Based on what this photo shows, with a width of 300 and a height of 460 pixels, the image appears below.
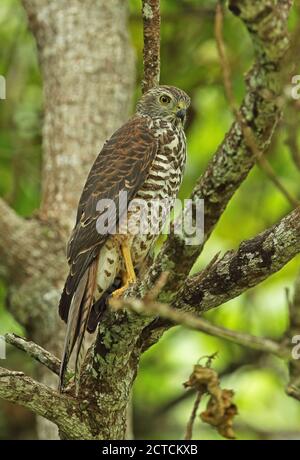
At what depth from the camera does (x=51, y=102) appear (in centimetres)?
582

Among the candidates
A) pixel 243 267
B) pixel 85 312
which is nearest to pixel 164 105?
pixel 85 312

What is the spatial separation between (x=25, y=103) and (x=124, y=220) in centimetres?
334

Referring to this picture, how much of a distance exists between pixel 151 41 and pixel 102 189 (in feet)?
2.47

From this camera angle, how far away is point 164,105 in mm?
4742

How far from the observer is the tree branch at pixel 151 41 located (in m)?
3.75

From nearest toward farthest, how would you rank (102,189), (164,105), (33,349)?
(33,349) → (102,189) → (164,105)

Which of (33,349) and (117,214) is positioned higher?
(117,214)

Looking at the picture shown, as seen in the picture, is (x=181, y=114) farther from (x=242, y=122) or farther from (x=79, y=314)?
(x=242, y=122)

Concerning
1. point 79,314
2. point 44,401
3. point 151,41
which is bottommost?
point 44,401

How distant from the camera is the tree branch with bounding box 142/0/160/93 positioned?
3.75 metres

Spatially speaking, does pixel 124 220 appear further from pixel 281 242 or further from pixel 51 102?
pixel 51 102

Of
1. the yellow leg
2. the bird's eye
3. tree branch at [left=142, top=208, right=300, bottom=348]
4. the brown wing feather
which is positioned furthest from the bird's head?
tree branch at [left=142, top=208, right=300, bottom=348]

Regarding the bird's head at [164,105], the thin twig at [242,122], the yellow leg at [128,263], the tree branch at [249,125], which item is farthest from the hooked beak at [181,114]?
the thin twig at [242,122]
